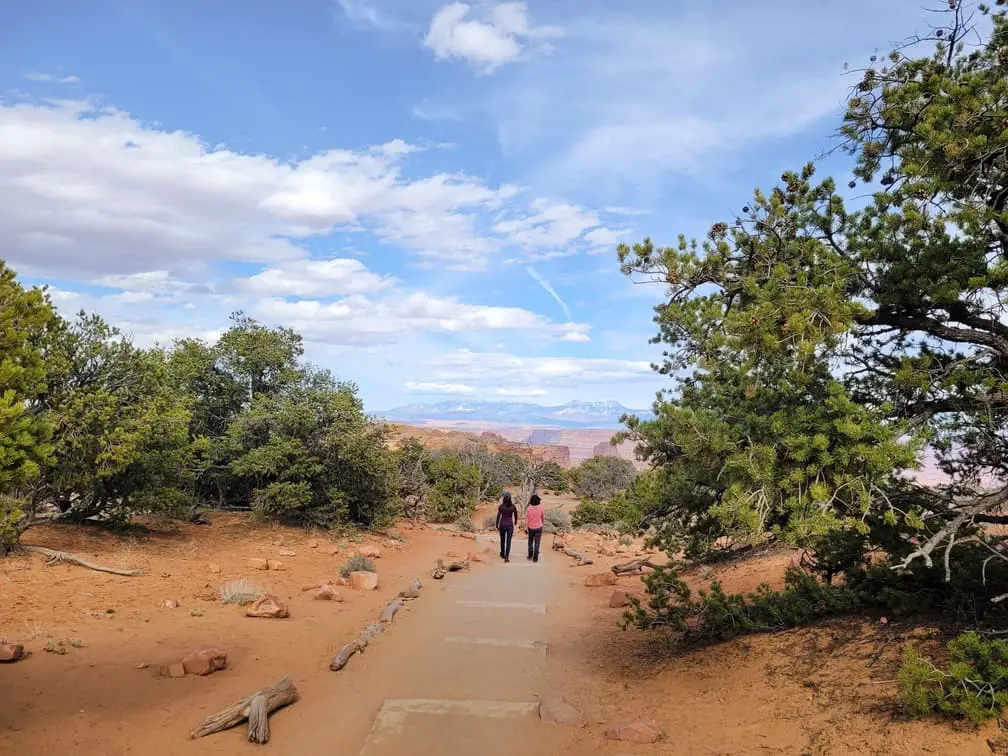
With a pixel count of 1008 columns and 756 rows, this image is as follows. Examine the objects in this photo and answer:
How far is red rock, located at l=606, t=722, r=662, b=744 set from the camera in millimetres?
Answer: 5789

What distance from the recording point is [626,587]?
13641 millimetres

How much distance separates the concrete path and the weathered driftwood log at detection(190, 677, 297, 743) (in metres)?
0.97

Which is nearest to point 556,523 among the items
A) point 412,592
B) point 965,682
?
point 412,592

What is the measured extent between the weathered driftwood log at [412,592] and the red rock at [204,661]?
4619 millimetres

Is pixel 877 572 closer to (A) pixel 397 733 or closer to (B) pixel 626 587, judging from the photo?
(A) pixel 397 733

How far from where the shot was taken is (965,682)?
186 inches

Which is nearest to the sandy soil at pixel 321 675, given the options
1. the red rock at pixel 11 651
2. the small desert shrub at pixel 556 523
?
the red rock at pixel 11 651

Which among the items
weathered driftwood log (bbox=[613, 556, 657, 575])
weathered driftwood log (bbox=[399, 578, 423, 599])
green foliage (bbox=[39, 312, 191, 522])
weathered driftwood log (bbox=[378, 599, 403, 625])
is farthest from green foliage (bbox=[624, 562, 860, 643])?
green foliage (bbox=[39, 312, 191, 522])

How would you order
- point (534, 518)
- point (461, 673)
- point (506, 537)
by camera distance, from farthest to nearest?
point (506, 537), point (534, 518), point (461, 673)

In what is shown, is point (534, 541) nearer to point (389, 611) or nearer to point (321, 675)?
point (389, 611)

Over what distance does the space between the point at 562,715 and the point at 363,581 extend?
23.7ft

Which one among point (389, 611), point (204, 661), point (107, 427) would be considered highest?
point (107, 427)

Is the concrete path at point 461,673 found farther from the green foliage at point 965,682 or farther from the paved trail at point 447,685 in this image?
the green foliage at point 965,682

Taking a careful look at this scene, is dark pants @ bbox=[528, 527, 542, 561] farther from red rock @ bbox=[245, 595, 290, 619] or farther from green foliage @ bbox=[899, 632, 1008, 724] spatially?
Result: green foliage @ bbox=[899, 632, 1008, 724]
